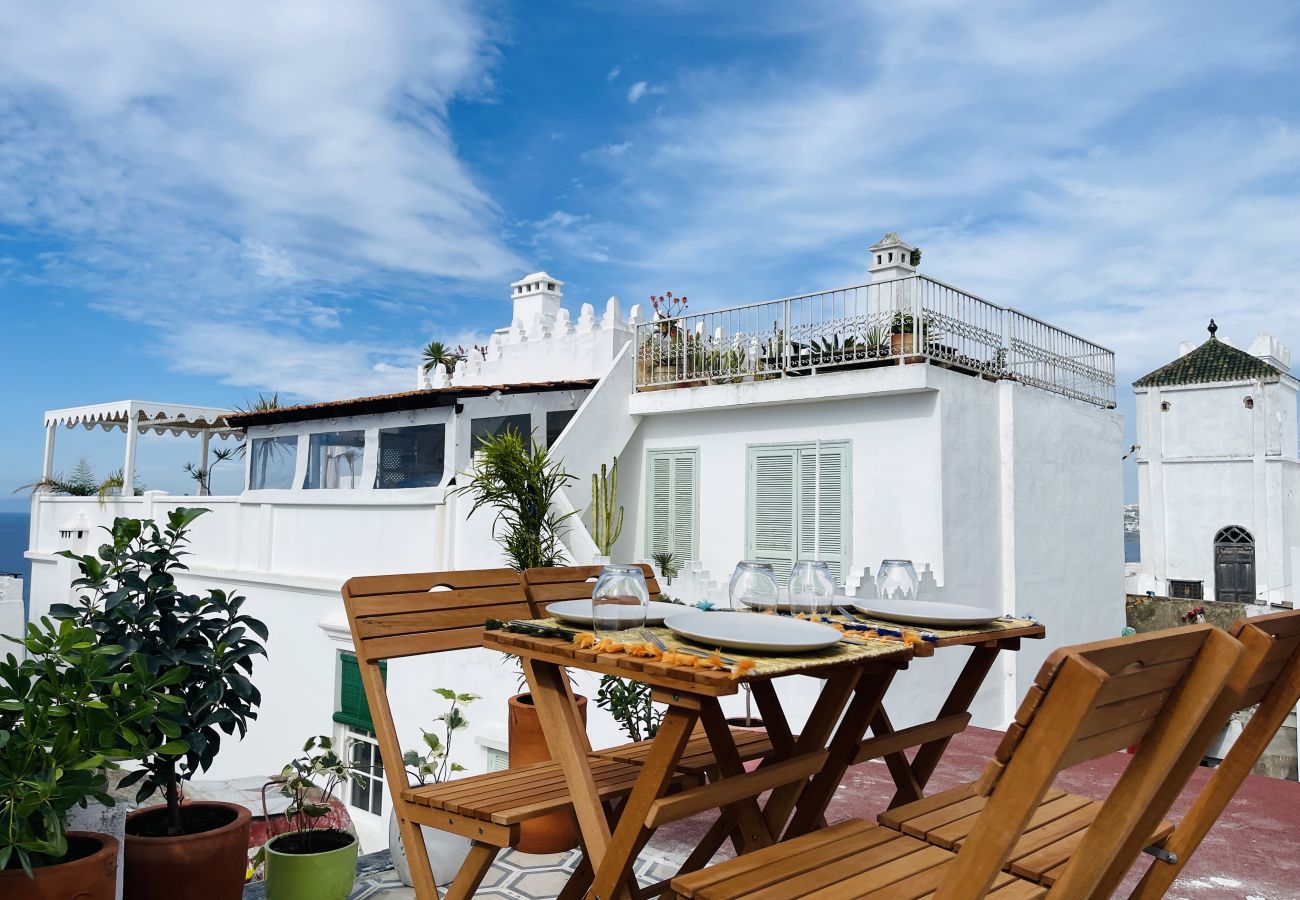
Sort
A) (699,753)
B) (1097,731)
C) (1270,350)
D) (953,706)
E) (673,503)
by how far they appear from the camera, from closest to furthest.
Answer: (1097,731) → (699,753) → (953,706) → (673,503) → (1270,350)

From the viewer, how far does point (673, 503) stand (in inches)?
444

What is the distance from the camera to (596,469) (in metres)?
11.0

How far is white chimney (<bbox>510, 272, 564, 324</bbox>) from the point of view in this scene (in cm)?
1409

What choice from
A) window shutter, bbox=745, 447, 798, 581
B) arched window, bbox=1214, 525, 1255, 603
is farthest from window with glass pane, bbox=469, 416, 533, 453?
arched window, bbox=1214, 525, 1255, 603

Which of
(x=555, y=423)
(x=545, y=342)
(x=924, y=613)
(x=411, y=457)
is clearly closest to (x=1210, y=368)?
(x=545, y=342)

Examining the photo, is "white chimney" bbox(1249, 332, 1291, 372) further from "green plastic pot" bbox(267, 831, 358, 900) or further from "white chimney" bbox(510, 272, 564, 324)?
"green plastic pot" bbox(267, 831, 358, 900)

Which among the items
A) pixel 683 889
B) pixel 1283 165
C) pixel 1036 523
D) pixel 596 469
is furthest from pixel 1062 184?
pixel 683 889

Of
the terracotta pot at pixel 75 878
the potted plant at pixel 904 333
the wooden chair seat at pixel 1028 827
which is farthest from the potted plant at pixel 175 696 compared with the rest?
the potted plant at pixel 904 333

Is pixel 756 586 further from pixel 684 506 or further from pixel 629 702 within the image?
pixel 684 506

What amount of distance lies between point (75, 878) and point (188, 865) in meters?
0.44

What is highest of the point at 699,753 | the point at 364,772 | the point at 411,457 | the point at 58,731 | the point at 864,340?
the point at 864,340

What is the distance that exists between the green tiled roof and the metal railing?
19.7 meters

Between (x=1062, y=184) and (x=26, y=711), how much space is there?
12.4 metres

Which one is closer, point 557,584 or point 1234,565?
point 557,584
